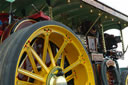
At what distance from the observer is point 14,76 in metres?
1.63

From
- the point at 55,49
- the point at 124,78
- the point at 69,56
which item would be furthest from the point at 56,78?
the point at 124,78

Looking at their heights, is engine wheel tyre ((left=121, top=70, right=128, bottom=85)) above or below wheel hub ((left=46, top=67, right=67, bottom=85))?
below

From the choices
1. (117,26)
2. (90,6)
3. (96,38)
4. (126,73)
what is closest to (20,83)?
(90,6)

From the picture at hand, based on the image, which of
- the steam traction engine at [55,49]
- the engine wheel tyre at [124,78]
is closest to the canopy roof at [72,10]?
the steam traction engine at [55,49]

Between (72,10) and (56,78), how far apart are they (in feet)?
8.89

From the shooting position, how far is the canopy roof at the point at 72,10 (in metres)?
3.97

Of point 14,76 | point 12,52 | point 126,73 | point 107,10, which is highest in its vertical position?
point 107,10

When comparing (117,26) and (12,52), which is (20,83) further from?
(117,26)

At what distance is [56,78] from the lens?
7.35 ft

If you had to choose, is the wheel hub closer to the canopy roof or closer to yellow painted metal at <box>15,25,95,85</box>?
yellow painted metal at <box>15,25,95,85</box>

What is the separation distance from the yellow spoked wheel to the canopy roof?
128 centimetres

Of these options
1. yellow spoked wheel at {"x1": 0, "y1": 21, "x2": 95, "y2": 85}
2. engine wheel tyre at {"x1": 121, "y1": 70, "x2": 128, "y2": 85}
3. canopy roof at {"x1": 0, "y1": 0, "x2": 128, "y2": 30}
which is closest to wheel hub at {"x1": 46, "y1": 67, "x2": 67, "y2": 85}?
yellow spoked wheel at {"x1": 0, "y1": 21, "x2": 95, "y2": 85}

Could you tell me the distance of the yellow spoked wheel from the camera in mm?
1685

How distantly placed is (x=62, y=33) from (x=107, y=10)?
2528mm
